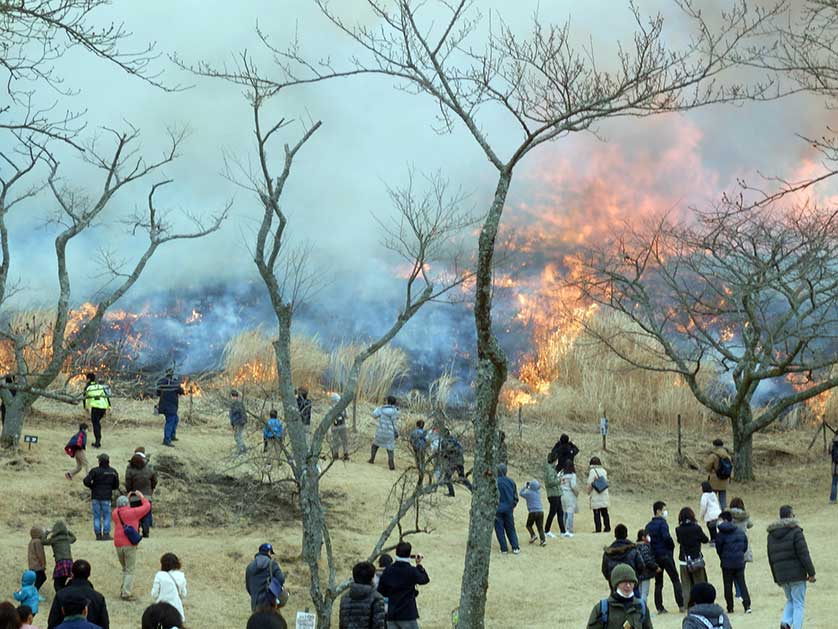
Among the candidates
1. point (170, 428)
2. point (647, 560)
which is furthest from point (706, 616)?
point (170, 428)

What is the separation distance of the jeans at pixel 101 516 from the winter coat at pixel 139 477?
1.49 ft

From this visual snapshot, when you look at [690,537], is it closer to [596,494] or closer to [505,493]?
[505,493]

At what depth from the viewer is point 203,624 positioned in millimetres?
16656

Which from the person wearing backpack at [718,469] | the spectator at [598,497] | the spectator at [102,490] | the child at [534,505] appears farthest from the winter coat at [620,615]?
the person wearing backpack at [718,469]

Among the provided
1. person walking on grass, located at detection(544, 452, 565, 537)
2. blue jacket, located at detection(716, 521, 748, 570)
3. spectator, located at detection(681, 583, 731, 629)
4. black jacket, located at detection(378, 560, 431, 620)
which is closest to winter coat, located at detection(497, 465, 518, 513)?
person walking on grass, located at detection(544, 452, 565, 537)

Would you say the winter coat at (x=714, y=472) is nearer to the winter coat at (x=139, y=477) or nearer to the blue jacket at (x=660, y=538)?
the blue jacket at (x=660, y=538)

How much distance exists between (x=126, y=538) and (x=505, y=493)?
689 cm

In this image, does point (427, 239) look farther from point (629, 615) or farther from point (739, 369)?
point (739, 369)

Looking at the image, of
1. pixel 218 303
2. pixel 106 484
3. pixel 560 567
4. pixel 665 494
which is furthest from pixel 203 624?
pixel 218 303

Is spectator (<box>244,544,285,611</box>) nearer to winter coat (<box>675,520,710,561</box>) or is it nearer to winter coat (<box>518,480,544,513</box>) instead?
winter coat (<box>675,520,710,561</box>)

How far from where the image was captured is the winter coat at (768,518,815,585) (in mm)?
13633

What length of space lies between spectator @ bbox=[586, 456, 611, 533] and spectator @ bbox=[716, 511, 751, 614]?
20.4ft

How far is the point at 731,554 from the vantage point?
51.3 ft

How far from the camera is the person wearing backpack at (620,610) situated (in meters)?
9.73
